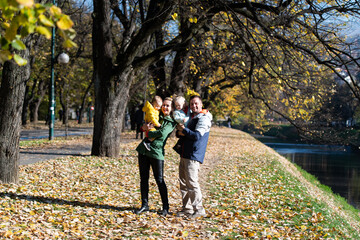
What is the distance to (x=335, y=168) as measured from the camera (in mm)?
23281

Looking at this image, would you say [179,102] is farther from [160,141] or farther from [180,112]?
[160,141]

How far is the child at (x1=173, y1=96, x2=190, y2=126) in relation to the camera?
17.9 feet

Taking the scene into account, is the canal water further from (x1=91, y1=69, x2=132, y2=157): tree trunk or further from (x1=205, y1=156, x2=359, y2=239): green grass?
(x1=91, y1=69, x2=132, y2=157): tree trunk

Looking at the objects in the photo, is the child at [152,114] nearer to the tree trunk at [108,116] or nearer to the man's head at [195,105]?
the man's head at [195,105]

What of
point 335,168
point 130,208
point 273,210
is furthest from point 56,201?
point 335,168

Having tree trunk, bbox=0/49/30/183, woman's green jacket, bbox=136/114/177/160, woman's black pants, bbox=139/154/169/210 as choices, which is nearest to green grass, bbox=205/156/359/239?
woman's black pants, bbox=139/154/169/210

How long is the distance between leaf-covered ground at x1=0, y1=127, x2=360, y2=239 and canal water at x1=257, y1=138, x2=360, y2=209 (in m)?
5.73

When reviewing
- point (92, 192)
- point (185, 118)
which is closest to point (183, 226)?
point (185, 118)

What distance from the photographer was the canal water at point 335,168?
17406 millimetres

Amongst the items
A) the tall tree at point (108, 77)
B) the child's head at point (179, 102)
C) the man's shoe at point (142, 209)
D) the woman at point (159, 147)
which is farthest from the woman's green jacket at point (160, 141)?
the tall tree at point (108, 77)

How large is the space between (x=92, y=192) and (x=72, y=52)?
22.6 metres

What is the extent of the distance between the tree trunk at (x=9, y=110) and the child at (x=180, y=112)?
344 centimetres

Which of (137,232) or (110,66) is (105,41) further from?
(137,232)

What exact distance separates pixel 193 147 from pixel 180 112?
0.60 m
